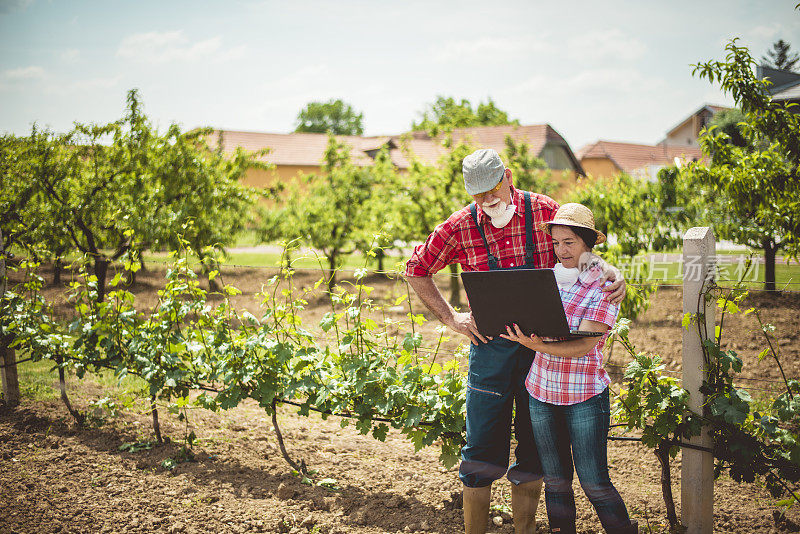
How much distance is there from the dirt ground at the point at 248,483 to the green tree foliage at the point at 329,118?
2905 inches

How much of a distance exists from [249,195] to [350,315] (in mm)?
6910

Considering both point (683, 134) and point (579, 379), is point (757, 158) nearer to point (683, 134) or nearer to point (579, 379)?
point (579, 379)

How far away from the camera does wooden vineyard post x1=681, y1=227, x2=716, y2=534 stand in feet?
8.77

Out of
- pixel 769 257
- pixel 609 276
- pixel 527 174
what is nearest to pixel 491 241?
pixel 609 276

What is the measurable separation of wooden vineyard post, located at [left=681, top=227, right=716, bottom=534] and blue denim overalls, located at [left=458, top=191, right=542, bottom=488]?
75 cm

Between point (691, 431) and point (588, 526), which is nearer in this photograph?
point (691, 431)

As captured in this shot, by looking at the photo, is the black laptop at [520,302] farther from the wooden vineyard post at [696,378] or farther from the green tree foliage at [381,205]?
the green tree foliage at [381,205]

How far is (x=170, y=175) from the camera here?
24.6ft

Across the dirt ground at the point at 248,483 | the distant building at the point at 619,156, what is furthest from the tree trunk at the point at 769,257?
the distant building at the point at 619,156

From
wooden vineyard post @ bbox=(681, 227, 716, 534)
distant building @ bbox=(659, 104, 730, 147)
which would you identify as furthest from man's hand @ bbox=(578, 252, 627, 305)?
distant building @ bbox=(659, 104, 730, 147)

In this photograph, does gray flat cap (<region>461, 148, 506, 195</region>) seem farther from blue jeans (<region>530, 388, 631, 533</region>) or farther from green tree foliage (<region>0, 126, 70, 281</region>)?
green tree foliage (<region>0, 126, 70, 281</region>)

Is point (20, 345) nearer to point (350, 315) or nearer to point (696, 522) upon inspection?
point (350, 315)

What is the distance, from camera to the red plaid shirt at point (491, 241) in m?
2.62

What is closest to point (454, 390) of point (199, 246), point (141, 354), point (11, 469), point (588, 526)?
point (588, 526)
